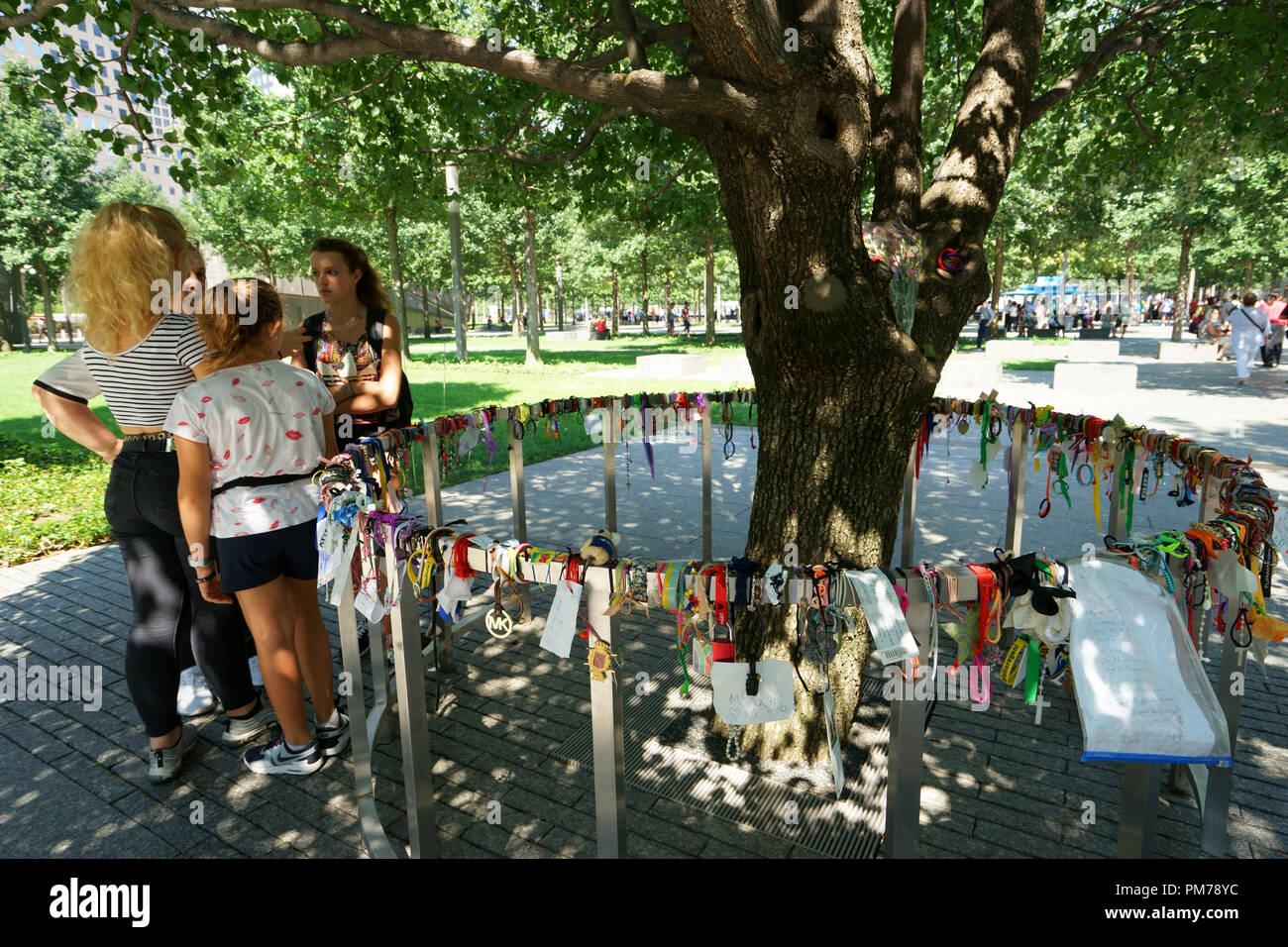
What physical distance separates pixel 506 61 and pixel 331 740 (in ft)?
9.97

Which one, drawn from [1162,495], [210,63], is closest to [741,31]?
[210,63]

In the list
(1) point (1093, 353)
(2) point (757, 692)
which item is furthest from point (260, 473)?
(1) point (1093, 353)

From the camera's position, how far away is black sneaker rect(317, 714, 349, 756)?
3.46m

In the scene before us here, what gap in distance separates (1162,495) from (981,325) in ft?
72.9

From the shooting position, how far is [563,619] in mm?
1871

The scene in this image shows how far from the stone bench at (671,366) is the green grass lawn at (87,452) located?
70 cm

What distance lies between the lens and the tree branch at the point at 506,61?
2.65m

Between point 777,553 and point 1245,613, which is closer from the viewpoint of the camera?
point 1245,613

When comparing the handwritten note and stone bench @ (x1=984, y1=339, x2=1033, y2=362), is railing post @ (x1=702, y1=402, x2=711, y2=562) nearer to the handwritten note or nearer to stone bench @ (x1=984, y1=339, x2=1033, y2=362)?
the handwritten note

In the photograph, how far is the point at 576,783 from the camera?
3229 mm

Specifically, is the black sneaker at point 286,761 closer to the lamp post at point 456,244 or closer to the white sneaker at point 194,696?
the white sneaker at point 194,696

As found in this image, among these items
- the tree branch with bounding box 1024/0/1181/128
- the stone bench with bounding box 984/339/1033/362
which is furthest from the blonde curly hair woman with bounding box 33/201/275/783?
the stone bench with bounding box 984/339/1033/362

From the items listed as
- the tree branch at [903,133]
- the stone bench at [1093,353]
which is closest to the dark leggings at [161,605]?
the tree branch at [903,133]

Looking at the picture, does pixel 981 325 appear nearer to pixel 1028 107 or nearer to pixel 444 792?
pixel 1028 107
